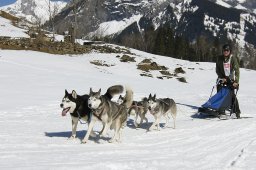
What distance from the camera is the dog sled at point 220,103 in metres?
13.0

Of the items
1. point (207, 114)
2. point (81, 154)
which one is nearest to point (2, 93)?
point (207, 114)

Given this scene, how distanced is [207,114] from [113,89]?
4748 millimetres

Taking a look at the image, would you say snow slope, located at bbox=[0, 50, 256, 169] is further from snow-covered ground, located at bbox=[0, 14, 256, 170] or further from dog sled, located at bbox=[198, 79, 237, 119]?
dog sled, located at bbox=[198, 79, 237, 119]

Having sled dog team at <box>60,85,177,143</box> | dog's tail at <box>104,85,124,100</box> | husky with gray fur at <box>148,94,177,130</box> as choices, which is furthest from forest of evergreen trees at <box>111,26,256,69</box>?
sled dog team at <box>60,85,177,143</box>

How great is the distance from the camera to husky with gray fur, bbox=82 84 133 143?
28.4ft

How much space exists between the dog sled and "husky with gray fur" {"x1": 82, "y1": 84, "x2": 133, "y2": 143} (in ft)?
13.9

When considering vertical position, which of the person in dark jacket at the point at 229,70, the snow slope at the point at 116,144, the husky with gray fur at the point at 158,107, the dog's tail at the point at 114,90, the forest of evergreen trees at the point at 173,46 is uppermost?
the forest of evergreen trees at the point at 173,46

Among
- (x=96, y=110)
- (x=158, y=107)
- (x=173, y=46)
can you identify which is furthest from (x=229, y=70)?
(x=173, y=46)

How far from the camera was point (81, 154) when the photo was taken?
7.64 metres

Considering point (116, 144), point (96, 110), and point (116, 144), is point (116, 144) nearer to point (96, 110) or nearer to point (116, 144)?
point (116, 144)

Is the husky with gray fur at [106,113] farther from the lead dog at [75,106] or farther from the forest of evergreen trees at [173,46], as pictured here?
the forest of evergreen trees at [173,46]

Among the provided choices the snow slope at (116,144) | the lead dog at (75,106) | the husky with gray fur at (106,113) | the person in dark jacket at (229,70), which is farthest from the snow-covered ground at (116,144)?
the person in dark jacket at (229,70)

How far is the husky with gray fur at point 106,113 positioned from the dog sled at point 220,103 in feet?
13.9

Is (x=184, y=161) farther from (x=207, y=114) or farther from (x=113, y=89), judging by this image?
(x=207, y=114)
